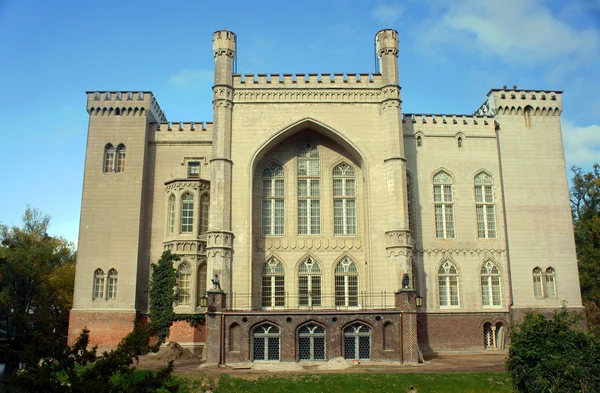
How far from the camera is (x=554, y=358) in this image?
15.7m

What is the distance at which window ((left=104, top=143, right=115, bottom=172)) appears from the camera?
106 ft

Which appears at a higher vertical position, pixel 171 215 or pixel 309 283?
pixel 171 215

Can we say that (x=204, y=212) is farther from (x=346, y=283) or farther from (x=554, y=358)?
(x=554, y=358)

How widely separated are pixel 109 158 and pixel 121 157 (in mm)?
707

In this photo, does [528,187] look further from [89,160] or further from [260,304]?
[89,160]

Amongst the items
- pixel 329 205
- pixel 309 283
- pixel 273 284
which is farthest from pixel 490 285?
pixel 273 284

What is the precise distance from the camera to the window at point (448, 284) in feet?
103

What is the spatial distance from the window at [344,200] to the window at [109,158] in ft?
42.7

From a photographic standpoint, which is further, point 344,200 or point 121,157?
point 121,157

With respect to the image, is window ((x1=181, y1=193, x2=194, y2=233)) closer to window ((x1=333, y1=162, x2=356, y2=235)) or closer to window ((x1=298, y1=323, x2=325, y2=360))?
window ((x1=333, y1=162, x2=356, y2=235))

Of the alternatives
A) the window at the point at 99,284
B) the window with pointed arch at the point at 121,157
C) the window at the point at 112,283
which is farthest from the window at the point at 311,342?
the window with pointed arch at the point at 121,157

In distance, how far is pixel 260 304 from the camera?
1190 inches

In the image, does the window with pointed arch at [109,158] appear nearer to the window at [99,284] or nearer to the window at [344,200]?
the window at [99,284]

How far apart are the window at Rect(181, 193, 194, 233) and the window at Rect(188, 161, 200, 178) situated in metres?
1.70
